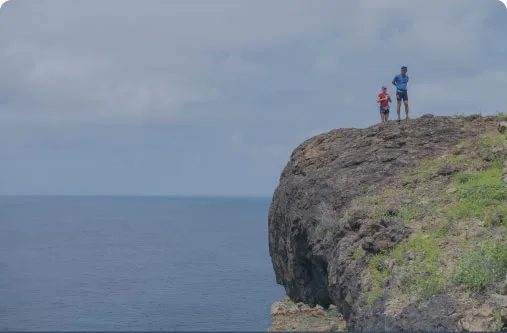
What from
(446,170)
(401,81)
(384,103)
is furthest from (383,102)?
(446,170)

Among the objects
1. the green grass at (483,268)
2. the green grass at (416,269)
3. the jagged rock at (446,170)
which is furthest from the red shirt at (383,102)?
the green grass at (483,268)

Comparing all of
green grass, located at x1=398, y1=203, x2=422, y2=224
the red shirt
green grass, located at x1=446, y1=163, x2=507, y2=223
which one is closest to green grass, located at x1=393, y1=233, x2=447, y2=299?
green grass, located at x1=398, y1=203, x2=422, y2=224

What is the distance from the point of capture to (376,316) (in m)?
22.1

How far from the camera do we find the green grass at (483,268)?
19.5 meters

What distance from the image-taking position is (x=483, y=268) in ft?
66.2

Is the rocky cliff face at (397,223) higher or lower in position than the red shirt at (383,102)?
lower

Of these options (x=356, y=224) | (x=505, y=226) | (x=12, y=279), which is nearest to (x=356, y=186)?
(x=356, y=224)

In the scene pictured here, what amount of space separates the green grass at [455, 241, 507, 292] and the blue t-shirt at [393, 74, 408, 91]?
17130 millimetres

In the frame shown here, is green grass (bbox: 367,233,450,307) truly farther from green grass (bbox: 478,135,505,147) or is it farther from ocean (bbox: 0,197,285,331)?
ocean (bbox: 0,197,285,331)

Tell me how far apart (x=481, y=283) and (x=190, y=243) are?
12659cm

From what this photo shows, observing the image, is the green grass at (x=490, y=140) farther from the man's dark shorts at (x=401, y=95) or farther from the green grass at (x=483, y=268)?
the green grass at (x=483, y=268)

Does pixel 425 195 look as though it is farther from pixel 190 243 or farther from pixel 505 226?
pixel 190 243

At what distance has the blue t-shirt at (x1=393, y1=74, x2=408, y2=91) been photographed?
119ft

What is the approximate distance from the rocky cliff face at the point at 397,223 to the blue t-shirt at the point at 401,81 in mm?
3684
